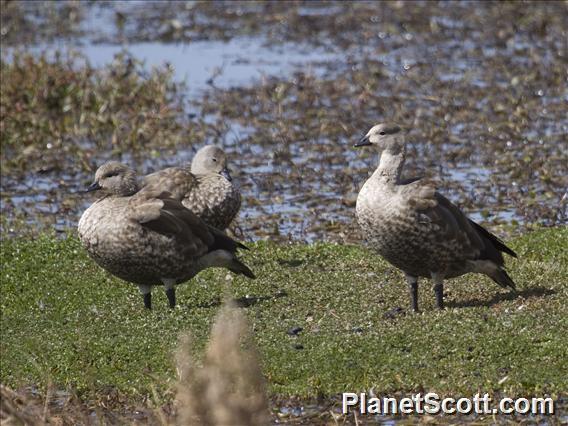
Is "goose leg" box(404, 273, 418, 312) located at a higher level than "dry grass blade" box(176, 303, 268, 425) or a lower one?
lower

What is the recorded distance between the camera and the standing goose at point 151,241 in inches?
469

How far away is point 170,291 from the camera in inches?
487

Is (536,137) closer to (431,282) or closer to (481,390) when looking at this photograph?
(431,282)

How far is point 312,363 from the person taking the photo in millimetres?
10586

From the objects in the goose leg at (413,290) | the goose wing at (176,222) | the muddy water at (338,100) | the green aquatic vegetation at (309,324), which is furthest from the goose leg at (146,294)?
the muddy water at (338,100)

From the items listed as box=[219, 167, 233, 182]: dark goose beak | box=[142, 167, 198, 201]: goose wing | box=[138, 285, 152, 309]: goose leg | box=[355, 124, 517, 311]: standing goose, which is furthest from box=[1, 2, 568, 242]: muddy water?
box=[355, 124, 517, 311]: standing goose

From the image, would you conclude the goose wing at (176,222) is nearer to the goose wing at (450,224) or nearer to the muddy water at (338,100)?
the goose wing at (450,224)

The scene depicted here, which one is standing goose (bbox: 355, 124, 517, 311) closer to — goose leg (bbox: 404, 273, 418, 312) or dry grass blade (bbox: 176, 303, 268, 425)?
goose leg (bbox: 404, 273, 418, 312)

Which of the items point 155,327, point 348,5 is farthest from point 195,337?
point 348,5

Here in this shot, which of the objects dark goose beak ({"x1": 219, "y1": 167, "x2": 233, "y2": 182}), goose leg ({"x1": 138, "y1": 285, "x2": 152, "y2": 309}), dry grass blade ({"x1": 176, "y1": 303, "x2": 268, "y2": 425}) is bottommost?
goose leg ({"x1": 138, "y1": 285, "x2": 152, "y2": 309})

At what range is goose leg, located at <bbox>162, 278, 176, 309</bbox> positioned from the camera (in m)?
12.3

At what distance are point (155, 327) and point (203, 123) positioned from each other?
980 cm

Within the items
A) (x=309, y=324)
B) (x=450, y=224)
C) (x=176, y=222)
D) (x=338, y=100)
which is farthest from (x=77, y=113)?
(x=450, y=224)

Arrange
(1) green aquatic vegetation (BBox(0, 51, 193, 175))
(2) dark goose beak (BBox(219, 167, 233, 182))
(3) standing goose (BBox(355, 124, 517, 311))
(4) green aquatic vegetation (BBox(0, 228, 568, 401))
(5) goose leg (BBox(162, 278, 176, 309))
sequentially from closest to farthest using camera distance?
(4) green aquatic vegetation (BBox(0, 228, 568, 401)), (3) standing goose (BBox(355, 124, 517, 311)), (5) goose leg (BBox(162, 278, 176, 309)), (2) dark goose beak (BBox(219, 167, 233, 182)), (1) green aquatic vegetation (BBox(0, 51, 193, 175))
